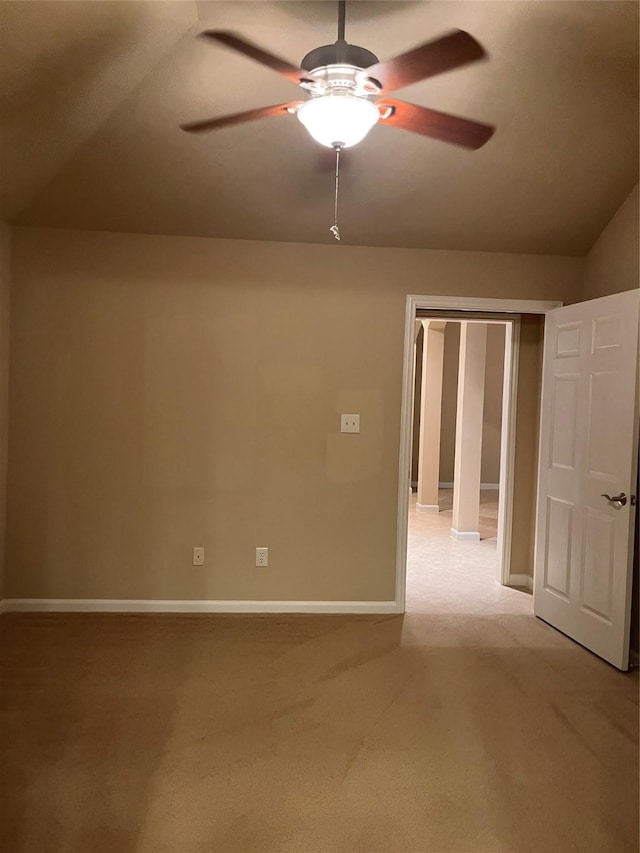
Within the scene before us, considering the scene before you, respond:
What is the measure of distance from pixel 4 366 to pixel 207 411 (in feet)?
4.06

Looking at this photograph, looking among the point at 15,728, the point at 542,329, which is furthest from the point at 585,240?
the point at 15,728

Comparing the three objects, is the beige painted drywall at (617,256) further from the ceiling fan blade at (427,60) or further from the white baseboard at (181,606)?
the white baseboard at (181,606)

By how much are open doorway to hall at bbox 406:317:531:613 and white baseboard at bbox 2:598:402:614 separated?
43cm

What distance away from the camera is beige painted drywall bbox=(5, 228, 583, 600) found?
396 cm

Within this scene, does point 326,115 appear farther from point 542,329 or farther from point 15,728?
point 542,329

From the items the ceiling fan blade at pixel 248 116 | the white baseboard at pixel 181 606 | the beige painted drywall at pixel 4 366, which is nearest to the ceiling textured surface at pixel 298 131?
the beige painted drywall at pixel 4 366

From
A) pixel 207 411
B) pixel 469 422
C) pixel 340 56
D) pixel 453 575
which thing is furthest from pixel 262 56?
pixel 469 422

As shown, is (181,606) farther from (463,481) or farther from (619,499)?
(463,481)

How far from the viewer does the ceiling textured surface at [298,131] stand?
2475 millimetres

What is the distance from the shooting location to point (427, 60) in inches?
75.8

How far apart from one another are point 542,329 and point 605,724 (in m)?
2.71

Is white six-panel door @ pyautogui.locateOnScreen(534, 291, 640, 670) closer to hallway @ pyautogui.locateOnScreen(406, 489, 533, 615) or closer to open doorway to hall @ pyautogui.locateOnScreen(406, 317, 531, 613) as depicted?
hallway @ pyautogui.locateOnScreen(406, 489, 533, 615)

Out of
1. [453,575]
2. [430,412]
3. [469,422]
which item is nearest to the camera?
[453,575]

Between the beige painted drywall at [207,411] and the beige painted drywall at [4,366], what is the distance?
0.05 meters
